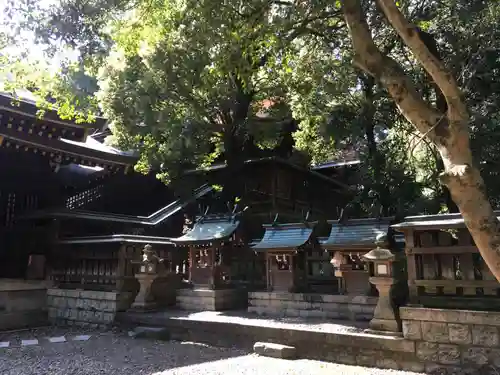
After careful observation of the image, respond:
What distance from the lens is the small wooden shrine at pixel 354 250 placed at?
9148mm

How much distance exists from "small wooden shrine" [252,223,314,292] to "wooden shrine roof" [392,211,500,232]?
3201mm

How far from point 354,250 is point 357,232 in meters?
0.45

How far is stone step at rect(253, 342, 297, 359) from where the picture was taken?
25.8 ft

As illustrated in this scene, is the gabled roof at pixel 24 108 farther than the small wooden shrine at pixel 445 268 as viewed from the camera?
Yes

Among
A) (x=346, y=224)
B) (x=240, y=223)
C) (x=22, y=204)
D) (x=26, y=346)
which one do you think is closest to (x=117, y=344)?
(x=26, y=346)

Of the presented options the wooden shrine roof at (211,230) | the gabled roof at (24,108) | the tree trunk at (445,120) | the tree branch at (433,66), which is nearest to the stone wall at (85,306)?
the wooden shrine roof at (211,230)

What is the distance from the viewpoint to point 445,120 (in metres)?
5.16

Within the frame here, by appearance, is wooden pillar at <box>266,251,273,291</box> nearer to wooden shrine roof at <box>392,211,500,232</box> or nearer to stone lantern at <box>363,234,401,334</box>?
stone lantern at <box>363,234,401,334</box>

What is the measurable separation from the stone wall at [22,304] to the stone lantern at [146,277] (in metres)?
3.81

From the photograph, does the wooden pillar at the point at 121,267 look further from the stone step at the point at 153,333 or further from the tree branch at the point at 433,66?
the tree branch at the point at 433,66

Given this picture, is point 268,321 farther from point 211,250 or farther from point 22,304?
point 22,304

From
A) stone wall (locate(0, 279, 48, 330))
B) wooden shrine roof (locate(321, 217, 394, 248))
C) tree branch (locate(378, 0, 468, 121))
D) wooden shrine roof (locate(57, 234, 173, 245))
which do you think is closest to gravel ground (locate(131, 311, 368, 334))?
Result: wooden shrine roof (locate(321, 217, 394, 248))

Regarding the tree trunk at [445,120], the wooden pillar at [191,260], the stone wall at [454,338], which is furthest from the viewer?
the wooden pillar at [191,260]

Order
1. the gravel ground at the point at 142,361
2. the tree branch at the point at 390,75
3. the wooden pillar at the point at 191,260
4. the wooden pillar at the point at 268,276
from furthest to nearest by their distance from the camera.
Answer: the wooden pillar at the point at 191,260
the wooden pillar at the point at 268,276
the gravel ground at the point at 142,361
the tree branch at the point at 390,75
